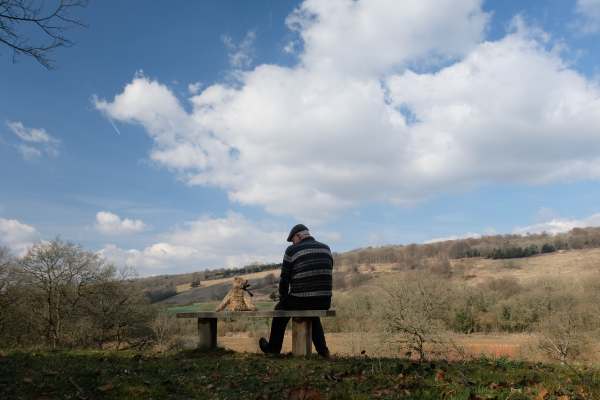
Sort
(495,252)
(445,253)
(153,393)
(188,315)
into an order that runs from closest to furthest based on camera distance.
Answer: (153,393)
(188,315)
(495,252)
(445,253)

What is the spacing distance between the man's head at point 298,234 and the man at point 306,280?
0.47ft

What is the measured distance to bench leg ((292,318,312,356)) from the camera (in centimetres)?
770

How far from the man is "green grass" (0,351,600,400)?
3.34ft

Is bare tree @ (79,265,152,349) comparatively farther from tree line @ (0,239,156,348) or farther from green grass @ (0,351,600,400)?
green grass @ (0,351,600,400)

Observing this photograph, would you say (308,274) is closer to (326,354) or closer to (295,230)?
(295,230)

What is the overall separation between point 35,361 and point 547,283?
4083 cm

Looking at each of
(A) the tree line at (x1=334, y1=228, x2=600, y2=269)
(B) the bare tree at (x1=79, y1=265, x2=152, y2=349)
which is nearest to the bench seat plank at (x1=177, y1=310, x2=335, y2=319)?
(B) the bare tree at (x1=79, y1=265, x2=152, y2=349)

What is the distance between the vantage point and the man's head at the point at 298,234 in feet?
27.1

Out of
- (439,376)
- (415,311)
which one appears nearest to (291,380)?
(439,376)

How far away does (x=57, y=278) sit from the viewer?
2897cm

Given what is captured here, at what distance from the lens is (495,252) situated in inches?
4094

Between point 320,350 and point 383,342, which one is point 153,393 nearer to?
point 320,350

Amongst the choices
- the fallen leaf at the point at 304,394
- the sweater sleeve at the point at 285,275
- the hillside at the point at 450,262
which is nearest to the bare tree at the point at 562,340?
the sweater sleeve at the point at 285,275

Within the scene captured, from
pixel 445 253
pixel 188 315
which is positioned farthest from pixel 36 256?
pixel 445 253
